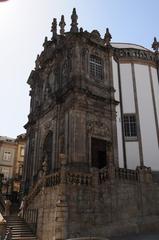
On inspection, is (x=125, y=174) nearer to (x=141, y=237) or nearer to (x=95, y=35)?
(x=141, y=237)

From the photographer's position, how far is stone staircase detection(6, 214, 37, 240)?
12443mm

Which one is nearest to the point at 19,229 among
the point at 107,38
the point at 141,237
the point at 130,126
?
the point at 141,237

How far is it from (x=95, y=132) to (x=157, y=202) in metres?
5.62

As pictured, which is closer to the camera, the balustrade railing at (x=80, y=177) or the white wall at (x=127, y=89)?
the balustrade railing at (x=80, y=177)

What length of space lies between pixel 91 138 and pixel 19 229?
686 centimetres

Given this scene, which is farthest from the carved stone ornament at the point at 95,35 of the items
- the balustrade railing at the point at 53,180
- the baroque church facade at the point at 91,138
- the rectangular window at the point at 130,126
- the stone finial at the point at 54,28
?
the balustrade railing at the point at 53,180

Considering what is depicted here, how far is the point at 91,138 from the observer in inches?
668

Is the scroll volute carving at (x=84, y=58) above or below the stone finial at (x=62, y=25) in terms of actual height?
below

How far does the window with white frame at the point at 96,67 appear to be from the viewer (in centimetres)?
1946

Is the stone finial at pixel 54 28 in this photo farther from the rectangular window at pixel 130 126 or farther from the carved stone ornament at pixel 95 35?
the rectangular window at pixel 130 126

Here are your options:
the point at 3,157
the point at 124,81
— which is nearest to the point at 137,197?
the point at 124,81

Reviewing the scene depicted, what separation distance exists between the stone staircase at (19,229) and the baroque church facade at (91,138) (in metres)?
0.48

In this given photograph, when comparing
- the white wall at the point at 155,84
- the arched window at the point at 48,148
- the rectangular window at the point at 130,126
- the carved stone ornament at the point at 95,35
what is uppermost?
the carved stone ornament at the point at 95,35

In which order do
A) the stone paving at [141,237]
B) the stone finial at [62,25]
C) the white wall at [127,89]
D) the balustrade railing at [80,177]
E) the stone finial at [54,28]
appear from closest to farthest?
the stone paving at [141,237], the balustrade railing at [80,177], the white wall at [127,89], the stone finial at [62,25], the stone finial at [54,28]
